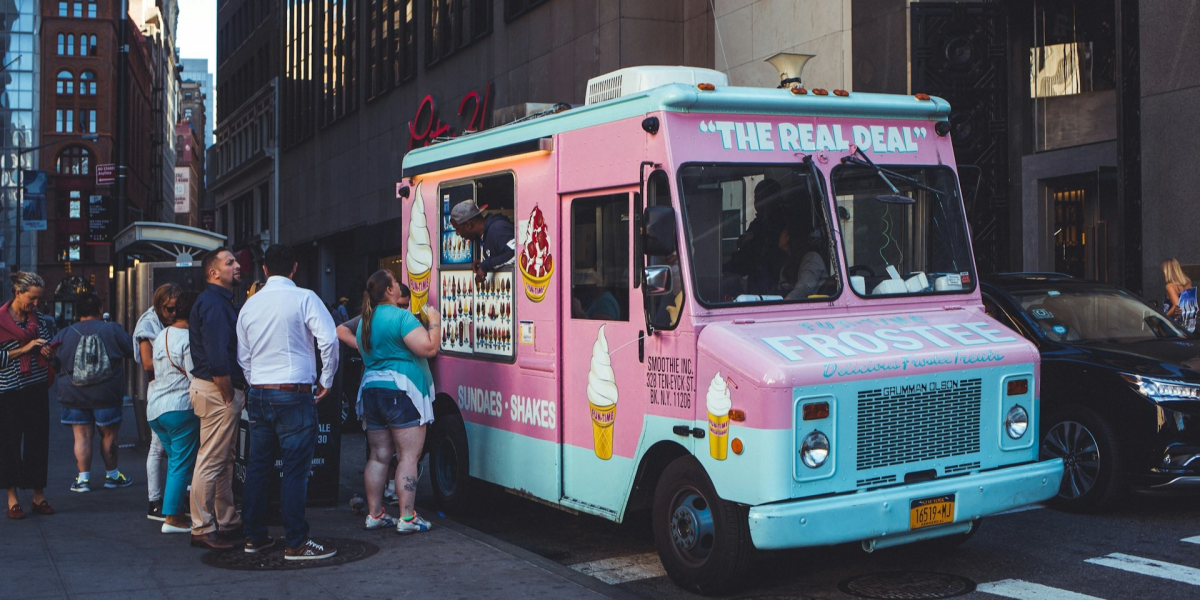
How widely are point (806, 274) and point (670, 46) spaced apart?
52.5ft

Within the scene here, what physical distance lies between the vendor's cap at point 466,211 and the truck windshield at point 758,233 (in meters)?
2.46

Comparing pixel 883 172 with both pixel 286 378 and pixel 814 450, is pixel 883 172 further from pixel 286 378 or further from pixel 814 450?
pixel 286 378

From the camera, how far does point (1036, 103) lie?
17719mm

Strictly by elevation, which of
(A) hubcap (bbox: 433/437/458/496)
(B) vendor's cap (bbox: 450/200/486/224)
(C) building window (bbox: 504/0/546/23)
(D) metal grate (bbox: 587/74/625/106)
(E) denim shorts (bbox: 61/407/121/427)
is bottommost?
(A) hubcap (bbox: 433/437/458/496)

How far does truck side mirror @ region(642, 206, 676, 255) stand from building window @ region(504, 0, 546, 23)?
65.7ft

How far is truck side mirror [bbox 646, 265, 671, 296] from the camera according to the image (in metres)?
6.43

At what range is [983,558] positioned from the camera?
7.54 metres

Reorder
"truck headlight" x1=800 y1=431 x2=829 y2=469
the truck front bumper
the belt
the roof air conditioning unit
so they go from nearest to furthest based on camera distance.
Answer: the truck front bumper, "truck headlight" x1=800 y1=431 x2=829 y2=469, the belt, the roof air conditioning unit

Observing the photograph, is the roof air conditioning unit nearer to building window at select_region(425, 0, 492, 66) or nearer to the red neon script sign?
the red neon script sign

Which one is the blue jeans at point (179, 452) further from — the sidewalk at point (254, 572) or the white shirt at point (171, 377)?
the sidewalk at point (254, 572)

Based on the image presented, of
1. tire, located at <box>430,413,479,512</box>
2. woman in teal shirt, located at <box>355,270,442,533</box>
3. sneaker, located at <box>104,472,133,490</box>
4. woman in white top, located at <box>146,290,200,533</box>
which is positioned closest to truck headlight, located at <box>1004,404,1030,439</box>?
woman in teal shirt, located at <box>355,270,442,533</box>

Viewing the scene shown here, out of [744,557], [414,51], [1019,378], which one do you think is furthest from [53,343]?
[414,51]

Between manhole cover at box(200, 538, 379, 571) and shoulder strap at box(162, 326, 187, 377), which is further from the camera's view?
shoulder strap at box(162, 326, 187, 377)

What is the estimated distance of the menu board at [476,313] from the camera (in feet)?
27.8
